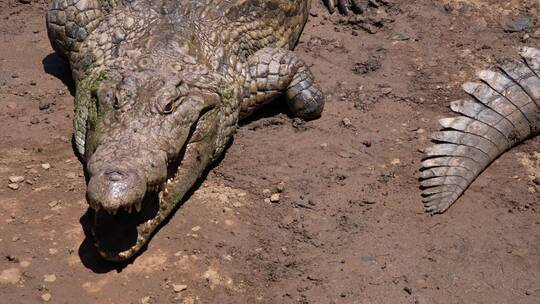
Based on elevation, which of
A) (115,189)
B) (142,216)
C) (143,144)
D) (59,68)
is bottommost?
(59,68)

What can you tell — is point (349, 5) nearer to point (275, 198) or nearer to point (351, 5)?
point (351, 5)

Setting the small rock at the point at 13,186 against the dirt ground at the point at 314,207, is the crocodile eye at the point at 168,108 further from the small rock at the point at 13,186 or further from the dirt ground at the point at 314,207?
the small rock at the point at 13,186

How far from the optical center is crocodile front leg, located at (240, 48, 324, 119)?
18.2 ft

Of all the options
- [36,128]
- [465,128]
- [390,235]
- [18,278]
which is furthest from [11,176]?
[465,128]

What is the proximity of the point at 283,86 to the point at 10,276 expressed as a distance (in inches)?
90.6

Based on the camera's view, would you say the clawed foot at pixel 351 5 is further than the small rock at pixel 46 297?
Yes

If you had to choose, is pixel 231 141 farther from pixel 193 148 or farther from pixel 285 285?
pixel 285 285

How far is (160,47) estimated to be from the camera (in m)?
5.14

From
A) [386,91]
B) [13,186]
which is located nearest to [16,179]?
[13,186]

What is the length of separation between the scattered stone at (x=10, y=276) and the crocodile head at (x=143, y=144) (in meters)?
0.44

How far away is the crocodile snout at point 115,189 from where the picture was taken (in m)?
3.87

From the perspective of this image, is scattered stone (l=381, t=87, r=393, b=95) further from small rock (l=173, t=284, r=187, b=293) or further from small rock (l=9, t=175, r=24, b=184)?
small rock (l=9, t=175, r=24, b=184)

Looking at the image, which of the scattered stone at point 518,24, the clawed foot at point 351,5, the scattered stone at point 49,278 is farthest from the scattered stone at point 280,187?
the scattered stone at point 518,24

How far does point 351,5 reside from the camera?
672 centimetres
